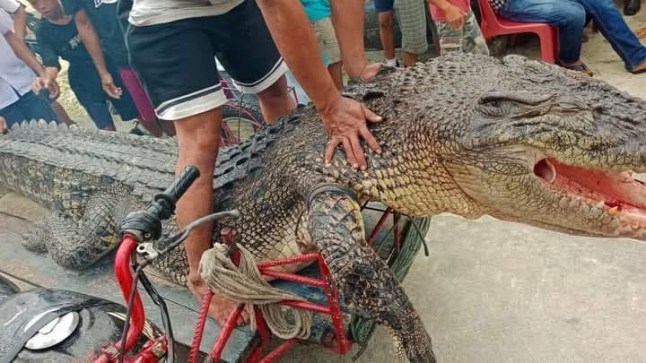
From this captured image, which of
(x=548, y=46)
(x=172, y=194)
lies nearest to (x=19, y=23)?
(x=172, y=194)

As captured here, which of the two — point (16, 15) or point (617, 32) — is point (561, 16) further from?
point (16, 15)

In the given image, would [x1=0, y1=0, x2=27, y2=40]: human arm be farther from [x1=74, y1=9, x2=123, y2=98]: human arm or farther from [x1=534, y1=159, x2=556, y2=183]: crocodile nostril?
[x1=534, y1=159, x2=556, y2=183]: crocodile nostril

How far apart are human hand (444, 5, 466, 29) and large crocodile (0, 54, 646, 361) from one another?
1.46 metres

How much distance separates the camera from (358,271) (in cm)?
170

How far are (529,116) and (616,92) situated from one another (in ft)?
0.89

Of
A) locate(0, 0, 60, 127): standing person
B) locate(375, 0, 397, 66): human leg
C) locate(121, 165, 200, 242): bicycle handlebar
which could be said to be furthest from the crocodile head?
locate(0, 0, 60, 127): standing person

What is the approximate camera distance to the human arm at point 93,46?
3.95 m

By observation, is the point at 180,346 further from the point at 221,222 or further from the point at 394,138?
the point at 394,138

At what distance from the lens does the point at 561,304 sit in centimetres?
246

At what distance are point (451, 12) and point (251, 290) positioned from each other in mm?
2316

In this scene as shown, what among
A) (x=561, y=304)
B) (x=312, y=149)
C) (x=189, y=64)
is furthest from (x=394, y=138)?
(x=561, y=304)

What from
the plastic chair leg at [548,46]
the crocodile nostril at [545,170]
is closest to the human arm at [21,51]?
the plastic chair leg at [548,46]

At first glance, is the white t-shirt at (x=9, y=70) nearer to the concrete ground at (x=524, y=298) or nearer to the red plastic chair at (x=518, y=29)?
the concrete ground at (x=524, y=298)

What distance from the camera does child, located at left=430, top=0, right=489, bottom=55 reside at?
3.40m
